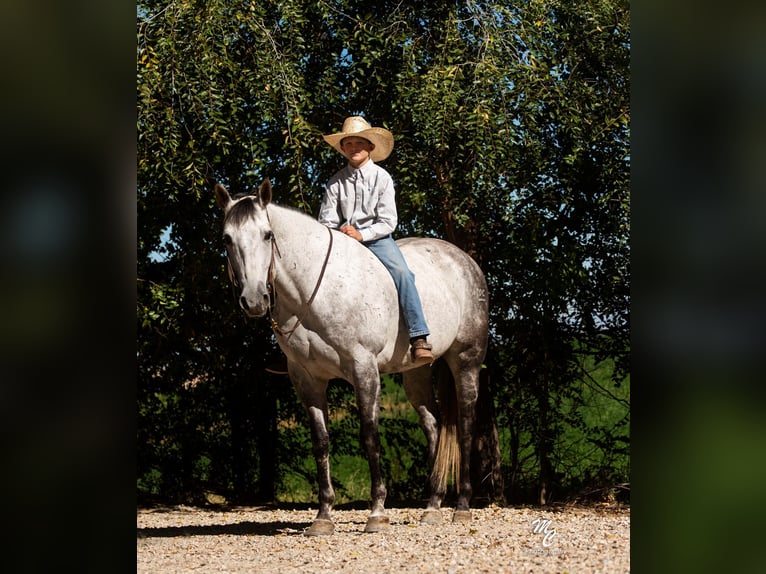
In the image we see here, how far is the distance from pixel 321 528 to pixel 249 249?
1885 mm

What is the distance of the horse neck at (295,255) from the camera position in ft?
17.3

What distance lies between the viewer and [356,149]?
240 inches

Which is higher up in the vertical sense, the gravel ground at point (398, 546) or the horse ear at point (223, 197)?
the horse ear at point (223, 197)

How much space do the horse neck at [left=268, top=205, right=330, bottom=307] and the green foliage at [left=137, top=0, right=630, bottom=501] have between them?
126 cm

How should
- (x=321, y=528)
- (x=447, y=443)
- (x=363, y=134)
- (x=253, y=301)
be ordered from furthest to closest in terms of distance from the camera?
(x=447, y=443), (x=363, y=134), (x=321, y=528), (x=253, y=301)

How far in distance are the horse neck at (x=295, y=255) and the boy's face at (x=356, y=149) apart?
30.3 inches

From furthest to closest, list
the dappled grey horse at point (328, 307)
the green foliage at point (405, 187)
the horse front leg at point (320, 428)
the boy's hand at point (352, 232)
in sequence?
the green foliage at point (405, 187)
the boy's hand at point (352, 232)
the horse front leg at point (320, 428)
the dappled grey horse at point (328, 307)

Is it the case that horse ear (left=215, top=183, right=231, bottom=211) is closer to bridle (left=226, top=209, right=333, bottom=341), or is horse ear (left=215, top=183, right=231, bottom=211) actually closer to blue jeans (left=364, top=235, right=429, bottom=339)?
bridle (left=226, top=209, right=333, bottom=341)

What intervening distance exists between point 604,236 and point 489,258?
103cm

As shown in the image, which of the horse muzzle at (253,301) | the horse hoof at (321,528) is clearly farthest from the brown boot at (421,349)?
the horse muzzle at (253,301)

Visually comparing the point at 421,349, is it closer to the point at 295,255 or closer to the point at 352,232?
the point at 352,232

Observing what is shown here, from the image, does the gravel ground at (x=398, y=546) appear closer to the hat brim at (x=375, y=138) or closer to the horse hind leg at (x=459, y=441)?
the horse hind leg at (x=459, y=441)

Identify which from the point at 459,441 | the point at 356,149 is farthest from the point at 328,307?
the point at 459,441
